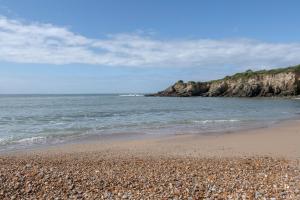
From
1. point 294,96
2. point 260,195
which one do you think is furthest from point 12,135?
point 294,96

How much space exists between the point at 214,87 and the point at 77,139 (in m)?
84.4

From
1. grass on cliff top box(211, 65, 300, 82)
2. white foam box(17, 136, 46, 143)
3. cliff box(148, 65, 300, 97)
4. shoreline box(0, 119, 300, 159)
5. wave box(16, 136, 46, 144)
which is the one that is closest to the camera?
shoreline box(0, 119, 300, 159)

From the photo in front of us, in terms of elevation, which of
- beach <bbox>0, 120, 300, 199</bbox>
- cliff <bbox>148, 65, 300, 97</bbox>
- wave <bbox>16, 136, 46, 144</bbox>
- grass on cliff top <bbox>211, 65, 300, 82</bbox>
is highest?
grass on cliff top <bbox>211, 65, 300, 82</bbox>

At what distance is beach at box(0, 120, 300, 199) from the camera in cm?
677

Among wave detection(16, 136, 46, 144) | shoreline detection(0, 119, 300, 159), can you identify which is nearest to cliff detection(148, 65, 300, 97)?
shoreline detection(0, 119, 300, 159)

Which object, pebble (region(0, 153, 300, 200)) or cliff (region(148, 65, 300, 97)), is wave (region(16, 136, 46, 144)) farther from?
cliff (region(148, 65, 300, 97))

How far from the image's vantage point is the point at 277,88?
270 feet

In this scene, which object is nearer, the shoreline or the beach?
the beach

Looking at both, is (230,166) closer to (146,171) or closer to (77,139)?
(146,171)

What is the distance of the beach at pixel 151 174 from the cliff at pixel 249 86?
233 ft

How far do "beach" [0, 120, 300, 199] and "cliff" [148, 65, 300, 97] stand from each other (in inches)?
2801

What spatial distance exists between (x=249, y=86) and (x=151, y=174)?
84.6 m

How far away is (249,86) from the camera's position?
291 ft

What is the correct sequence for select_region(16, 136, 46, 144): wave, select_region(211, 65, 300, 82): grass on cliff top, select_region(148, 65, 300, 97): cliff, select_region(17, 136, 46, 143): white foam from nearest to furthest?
1. select_region(16, 136, 46, 144): wave
2. select_region(17, 136, 46, 143): white foam
3. select_region(148, 65, 300, 97): cliff
4. select_region(211, 65, 300, 82): grass on cliff top
